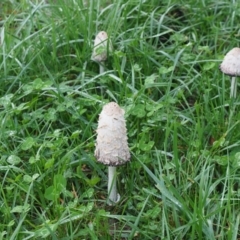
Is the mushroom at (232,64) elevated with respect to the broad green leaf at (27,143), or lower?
elevated

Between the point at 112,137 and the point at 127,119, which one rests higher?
the point at 112,137

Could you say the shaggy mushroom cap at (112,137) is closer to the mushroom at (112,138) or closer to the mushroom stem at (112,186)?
the mushroom at (112,138)

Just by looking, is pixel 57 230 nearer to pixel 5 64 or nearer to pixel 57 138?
pixel 57 138

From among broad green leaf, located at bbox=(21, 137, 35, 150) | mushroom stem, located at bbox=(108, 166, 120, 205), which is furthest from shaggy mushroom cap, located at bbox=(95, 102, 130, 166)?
broad green leaf, located at bbox=(21, 137, 35, 150)

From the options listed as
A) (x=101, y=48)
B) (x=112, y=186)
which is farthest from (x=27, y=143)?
(x=101, y=48)

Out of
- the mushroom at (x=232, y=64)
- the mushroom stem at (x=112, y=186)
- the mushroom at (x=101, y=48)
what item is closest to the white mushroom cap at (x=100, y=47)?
the mushroom at (x=101, y=48)

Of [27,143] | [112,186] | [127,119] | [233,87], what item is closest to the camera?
[112,186]

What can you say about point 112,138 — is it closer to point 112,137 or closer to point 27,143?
point 112,137

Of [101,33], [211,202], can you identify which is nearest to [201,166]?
[211,202]
